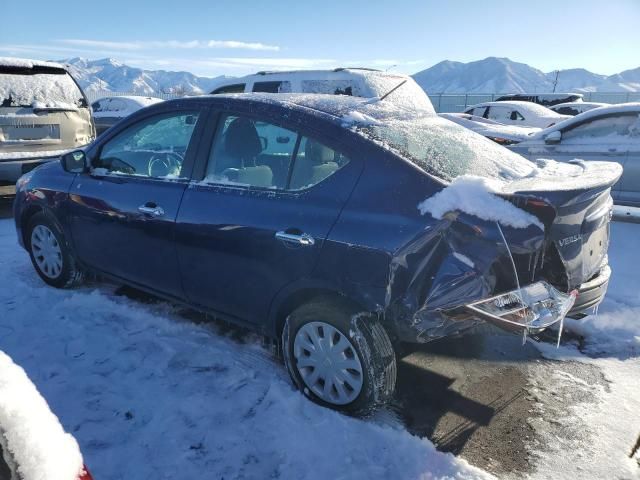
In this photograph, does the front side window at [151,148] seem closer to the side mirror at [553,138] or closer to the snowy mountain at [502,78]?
the side mirror at [553,138]

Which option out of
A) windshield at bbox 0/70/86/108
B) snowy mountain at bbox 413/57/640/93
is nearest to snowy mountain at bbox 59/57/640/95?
snowy mountain at bbox 413/57/640/93

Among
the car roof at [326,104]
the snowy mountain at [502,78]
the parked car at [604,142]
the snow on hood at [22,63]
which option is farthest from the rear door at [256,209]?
the snowy mountain at [502,78]

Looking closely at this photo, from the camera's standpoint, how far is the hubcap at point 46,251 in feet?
14.4

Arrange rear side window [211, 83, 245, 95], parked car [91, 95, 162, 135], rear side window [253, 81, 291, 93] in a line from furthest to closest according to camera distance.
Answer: parked car [91, 95, 162, 135], rear side window [211, 83, 245, 95], rear side window [253, 81, 291, 93]

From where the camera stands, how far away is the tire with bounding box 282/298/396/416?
2662mm

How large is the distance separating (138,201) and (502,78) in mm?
160329

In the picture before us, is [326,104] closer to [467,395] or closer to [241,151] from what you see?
[241,151]

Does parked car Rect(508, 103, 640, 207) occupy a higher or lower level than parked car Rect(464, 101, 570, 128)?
lower

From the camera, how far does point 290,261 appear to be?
9.23ft

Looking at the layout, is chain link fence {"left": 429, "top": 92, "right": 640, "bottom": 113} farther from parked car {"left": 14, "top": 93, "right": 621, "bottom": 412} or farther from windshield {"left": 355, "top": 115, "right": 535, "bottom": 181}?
parked car {"left": 14, "top": 93, "right": 621, "bottom": 412}

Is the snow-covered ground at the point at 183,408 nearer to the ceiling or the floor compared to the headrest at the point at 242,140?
nearer to the floor

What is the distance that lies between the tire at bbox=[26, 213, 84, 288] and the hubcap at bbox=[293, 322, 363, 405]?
2.43 m

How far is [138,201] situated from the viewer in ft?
11.7

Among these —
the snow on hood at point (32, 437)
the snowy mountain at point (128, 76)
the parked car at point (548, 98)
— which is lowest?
the snow on hood at point (32, 437)
